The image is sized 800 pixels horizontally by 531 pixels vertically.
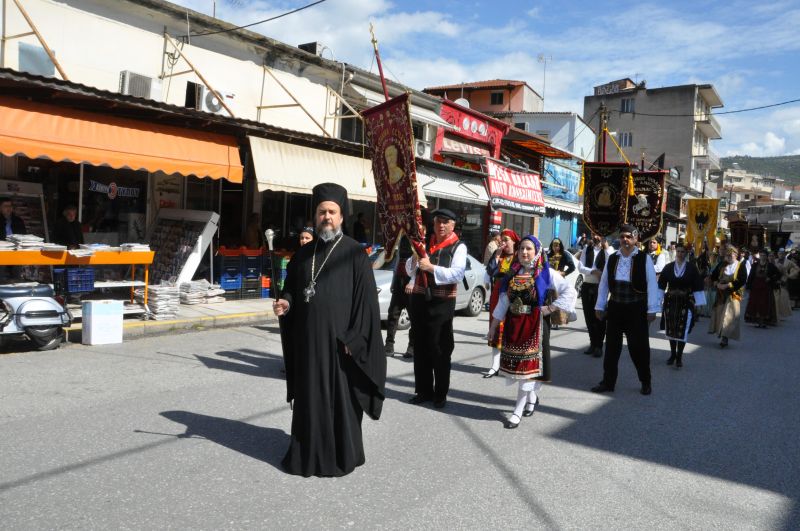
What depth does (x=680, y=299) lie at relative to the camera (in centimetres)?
941

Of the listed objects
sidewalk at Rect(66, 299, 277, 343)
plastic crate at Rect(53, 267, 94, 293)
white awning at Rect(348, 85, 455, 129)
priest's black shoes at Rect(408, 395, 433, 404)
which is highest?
white awning at Rect(348, 85, 455, 129)

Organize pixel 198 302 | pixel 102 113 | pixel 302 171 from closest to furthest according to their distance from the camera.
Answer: pixel 102 113, pixel 198 302, pixel 302 171

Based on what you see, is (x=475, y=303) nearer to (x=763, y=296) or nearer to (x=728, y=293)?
(x=728, y=293)

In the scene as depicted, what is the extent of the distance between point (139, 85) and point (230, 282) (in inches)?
165

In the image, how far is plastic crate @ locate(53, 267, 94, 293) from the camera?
8.99 metres

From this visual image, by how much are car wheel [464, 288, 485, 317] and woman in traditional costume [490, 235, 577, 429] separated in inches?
273

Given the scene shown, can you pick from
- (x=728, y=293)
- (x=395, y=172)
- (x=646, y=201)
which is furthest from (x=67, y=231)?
(x=728, y=293)

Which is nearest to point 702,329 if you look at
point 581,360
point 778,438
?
point 581,360

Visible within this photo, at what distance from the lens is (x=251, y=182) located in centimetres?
1445

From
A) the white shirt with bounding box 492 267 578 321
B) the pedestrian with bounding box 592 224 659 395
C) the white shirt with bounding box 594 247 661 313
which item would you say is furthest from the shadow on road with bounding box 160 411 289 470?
the white shirt with bounding box 594 247 661 313

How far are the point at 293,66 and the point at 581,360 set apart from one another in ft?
35.1

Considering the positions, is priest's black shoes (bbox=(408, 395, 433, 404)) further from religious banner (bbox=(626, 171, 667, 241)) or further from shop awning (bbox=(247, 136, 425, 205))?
religious banner (bbox=(626, 171, 667, 241))

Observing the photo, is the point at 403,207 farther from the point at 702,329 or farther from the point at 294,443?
the point at 702,329

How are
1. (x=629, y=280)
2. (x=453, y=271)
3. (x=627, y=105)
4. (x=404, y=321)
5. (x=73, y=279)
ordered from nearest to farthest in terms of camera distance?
(x=453, y=271), (x=629, y=280), (x=73, y=279), (x=404, y=321), (x=627, y=105)
